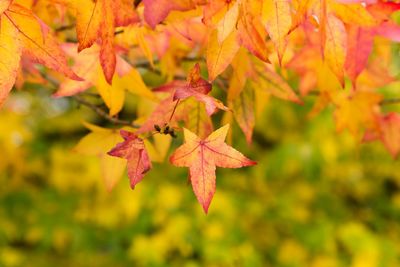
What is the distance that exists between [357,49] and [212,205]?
1.72 metres

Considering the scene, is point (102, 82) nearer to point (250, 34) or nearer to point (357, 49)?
point (250, 34)

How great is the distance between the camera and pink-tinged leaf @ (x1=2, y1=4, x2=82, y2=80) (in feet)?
2.77

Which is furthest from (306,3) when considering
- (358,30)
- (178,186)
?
(178,186)

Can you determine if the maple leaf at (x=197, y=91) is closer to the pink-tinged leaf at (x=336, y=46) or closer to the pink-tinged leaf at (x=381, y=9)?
the pink-tinged leaf at (x=336, y=46)

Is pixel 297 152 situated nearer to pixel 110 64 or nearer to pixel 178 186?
pixel 178 186

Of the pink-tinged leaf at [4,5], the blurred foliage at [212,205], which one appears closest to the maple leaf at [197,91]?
the pink-tinged leaf at [4,5]

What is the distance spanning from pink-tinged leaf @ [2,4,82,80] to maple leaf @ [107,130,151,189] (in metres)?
0.11

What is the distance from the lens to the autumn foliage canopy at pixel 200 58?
2.81 feet

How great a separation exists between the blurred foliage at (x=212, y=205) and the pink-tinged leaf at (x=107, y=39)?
5.87 feet

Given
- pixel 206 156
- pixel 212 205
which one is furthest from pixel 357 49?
pixel 212 205

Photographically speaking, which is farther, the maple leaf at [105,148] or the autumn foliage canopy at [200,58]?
the maple leaf at [105,148]

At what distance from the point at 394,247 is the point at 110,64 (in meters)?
2.21

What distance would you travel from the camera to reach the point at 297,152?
270cm

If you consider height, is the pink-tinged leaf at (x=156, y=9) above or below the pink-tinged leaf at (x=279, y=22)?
above
